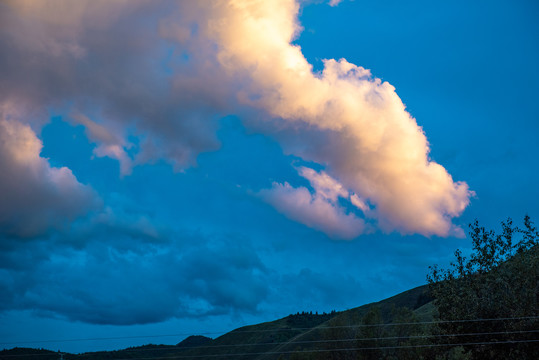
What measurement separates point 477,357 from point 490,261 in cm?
817

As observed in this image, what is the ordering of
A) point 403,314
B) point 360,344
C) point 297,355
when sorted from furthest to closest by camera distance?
point 297,355
point 403,314
point 360,344

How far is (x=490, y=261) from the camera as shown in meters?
44.2

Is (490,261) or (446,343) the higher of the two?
(490,261)

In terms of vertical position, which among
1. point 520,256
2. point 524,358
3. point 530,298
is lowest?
point 524,358

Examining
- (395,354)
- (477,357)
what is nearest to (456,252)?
(477,357)

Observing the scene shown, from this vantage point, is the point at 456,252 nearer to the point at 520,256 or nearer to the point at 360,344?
the point at 520,256

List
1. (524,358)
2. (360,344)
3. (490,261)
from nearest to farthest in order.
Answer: (524,358)
(490,261)
(360,344)

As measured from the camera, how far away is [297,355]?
4793 inches

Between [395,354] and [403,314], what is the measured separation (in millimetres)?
27001

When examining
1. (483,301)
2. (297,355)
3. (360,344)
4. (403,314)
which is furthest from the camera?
(297,355)

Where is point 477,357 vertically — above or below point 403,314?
below

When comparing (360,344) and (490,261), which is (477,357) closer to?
(490,261)

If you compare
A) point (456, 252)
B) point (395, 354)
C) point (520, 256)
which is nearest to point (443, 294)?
point (456, 252)

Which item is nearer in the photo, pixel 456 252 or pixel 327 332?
pixel 456 252
